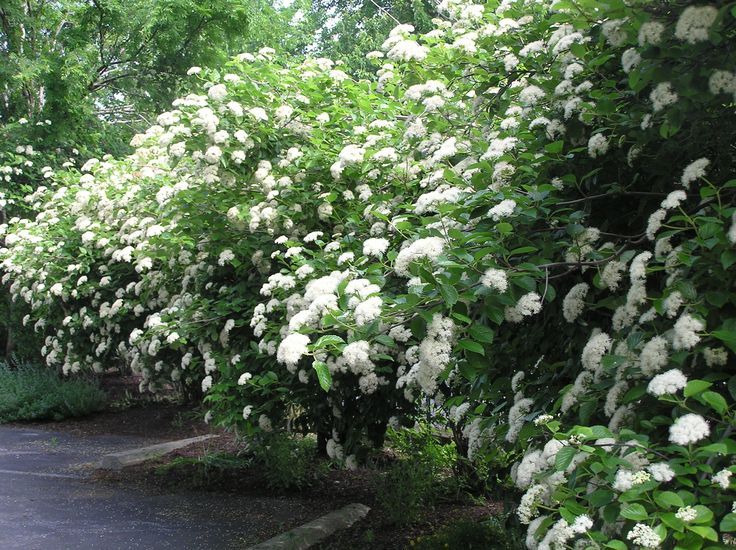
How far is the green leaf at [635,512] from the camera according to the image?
4.98ft

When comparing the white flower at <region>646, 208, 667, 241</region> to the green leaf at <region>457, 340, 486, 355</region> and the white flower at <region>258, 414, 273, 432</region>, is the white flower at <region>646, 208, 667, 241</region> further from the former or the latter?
the white flower at <region>258, 414, 273, 432</region>

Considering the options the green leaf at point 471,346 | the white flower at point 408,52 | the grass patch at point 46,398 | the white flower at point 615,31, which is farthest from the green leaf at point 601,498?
the grass patch at point 46,398

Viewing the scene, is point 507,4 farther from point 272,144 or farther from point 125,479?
point 125,479

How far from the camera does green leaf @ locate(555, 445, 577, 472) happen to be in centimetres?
169

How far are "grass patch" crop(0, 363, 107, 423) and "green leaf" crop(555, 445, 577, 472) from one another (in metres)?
9.08

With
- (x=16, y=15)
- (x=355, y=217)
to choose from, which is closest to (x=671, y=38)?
(x=355, y=217)

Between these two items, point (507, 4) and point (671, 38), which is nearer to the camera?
point (671, 38)

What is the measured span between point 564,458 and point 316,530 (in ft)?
10.6

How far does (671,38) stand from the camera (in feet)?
6.84

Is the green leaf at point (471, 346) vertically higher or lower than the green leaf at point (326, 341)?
lower

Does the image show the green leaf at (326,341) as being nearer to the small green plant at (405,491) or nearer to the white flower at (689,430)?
the white flower at (689,430)

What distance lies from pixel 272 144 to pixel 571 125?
2.75 meters

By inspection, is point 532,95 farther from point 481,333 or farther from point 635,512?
point 635,512

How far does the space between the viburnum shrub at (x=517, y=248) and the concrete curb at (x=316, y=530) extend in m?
0.43
